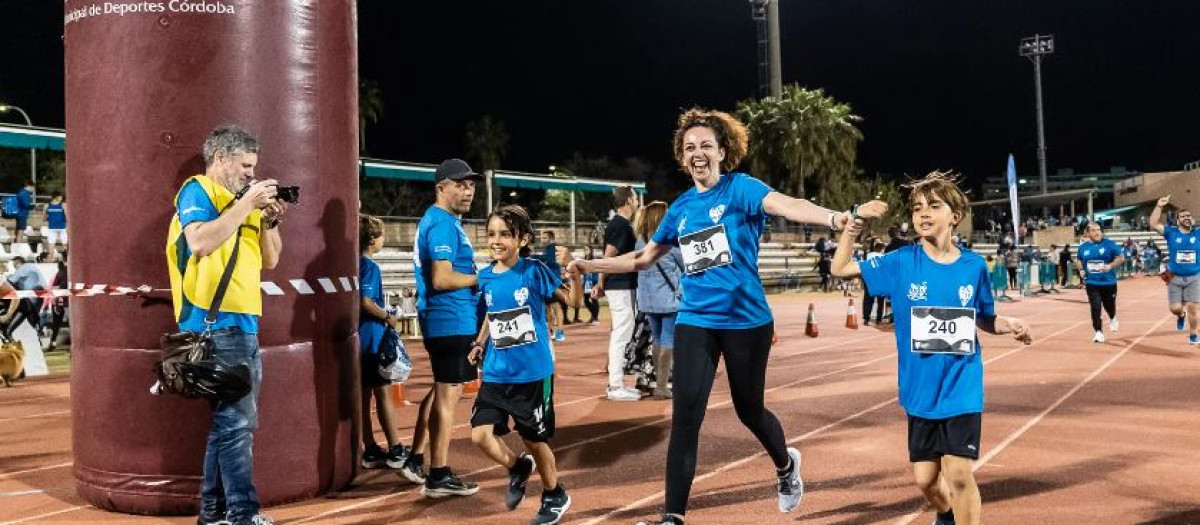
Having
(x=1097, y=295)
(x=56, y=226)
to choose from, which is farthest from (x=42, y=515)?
(x=56, y=226)

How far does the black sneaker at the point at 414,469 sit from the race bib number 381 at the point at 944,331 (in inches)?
136

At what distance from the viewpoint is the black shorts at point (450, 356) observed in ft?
19.4

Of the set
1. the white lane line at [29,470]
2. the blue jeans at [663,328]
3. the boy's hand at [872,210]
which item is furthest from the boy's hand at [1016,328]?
the white lane line at [29,470]

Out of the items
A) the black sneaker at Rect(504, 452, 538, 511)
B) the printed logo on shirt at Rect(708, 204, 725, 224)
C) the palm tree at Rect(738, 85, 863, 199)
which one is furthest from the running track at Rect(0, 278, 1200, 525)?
the palm tree at Rect(738, 85, 863, 199)

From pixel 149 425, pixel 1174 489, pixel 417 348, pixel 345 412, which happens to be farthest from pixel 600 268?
pixel 417 348

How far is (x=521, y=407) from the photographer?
5309 millimetres

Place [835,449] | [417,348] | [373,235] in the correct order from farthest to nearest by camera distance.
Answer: [417,348], [835,449], [373,235]

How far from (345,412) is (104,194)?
6.39ft

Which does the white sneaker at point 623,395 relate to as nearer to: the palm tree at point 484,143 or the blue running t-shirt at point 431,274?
the blue running t-shirt at point 431,274

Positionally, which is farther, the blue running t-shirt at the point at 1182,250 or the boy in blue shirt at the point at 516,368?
the blue running t-shirt at the point at 1182,250

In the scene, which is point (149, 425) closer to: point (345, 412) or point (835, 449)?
point (345, 412)

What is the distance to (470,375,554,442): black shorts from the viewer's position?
5301 millimetres

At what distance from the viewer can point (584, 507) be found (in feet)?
19.1

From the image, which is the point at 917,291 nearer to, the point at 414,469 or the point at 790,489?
the point at 790,489
